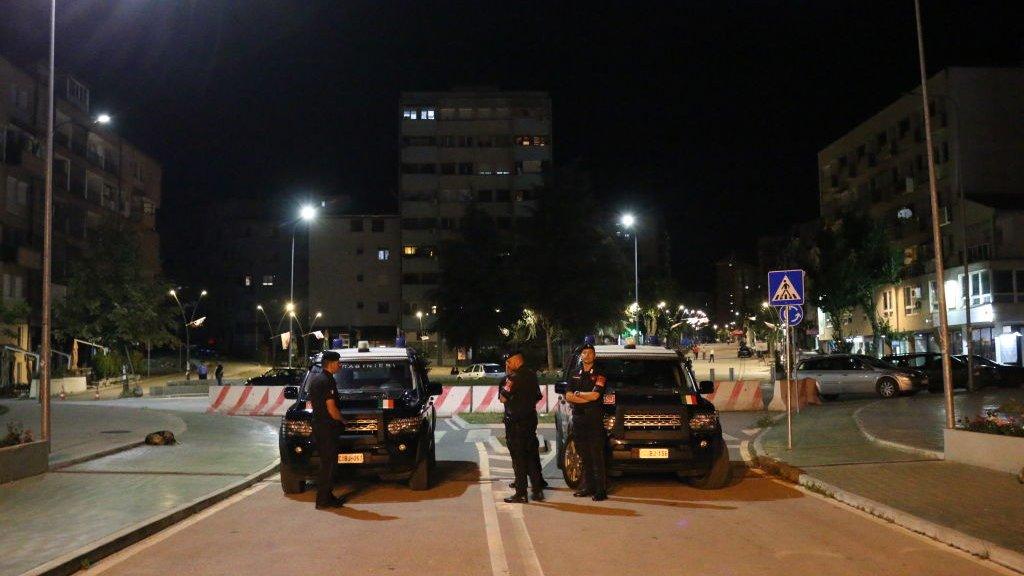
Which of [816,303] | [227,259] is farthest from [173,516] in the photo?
[227,259]

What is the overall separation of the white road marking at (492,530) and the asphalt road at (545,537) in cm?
1

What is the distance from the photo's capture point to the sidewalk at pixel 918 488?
8617 millimetres

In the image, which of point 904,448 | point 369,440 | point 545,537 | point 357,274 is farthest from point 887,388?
Result: point 357,274

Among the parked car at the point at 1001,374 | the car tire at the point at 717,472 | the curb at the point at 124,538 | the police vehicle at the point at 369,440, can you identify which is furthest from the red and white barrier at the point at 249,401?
the parked car at the point at 1001,374

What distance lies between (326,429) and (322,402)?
33 cm

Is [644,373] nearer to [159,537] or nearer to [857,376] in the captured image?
[159,537]

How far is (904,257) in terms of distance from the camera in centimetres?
6184

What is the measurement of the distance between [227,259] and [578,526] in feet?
323

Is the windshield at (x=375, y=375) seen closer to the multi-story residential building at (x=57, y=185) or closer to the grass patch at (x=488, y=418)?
the grass patch at (x=488, y=418)

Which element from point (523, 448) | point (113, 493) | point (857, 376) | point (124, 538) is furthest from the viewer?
point (857, 376)

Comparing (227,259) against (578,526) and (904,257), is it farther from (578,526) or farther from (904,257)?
(578,526)

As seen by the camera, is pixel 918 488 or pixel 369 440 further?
Answer: pixel 369 440

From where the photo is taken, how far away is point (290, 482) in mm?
11844

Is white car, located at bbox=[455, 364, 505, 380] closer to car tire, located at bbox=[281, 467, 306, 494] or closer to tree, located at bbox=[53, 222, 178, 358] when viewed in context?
tree, located at bbox=[53, 222, 178, 358]
